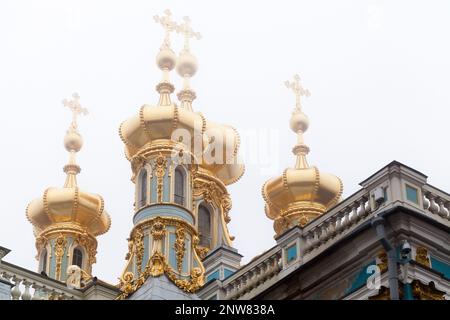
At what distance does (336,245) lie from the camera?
21.0m

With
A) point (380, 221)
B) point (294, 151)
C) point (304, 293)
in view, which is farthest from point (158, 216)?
point (380, 221)

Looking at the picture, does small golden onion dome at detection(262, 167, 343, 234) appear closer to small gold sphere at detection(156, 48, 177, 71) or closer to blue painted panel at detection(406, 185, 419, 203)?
small gold sphere at detection(156, 48, 177, 71)

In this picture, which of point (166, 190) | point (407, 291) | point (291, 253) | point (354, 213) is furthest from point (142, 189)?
point (407, 291)

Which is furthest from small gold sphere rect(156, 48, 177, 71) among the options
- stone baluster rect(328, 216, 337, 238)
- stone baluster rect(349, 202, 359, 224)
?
stone baluster rect(349, 202, 359, 224)

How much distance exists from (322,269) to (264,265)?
1.80 m

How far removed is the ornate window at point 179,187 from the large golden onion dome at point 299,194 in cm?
531

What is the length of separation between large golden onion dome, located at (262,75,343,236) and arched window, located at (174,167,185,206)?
5.32 m

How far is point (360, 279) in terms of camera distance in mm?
20797

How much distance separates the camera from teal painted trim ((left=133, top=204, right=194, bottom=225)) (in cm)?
3376

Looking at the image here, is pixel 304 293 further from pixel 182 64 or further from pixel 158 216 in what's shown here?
pixel 182 64

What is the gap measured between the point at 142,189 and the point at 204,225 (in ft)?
17.7

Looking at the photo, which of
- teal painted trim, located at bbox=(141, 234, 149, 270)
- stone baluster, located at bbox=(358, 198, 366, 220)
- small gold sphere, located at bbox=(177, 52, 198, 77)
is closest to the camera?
stone baluster, located at bbox=(358, 198, 366, 220)

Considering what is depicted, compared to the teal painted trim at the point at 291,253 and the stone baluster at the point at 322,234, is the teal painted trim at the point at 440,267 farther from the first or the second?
the teal painted trim at the point at 291,253

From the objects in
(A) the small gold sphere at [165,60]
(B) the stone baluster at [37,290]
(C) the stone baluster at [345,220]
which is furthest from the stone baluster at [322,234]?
(A) the small gold sphere at [165,60]
